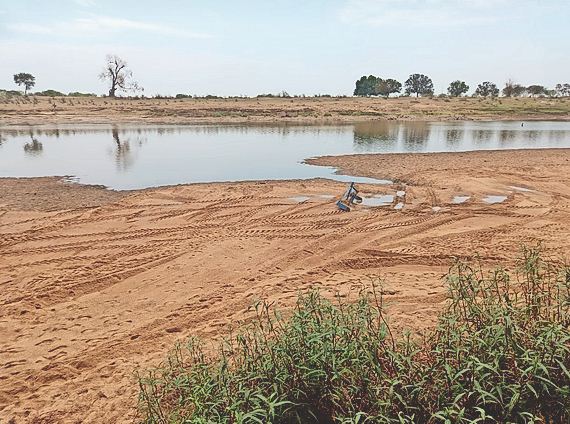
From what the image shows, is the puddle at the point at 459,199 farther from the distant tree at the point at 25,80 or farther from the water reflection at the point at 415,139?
the distant tree at the point at 25,80

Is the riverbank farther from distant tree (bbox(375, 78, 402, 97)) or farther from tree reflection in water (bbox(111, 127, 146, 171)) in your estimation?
distant tree (bbox(375, 78, 402, 97))

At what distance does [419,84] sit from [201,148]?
315ft

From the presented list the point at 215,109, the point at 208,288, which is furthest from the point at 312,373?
the point at 215,109

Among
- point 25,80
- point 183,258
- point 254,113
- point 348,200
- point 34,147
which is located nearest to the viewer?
point 183,258

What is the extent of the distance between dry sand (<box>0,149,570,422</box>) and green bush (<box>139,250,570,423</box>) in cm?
127

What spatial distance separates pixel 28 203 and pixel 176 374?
384 inches

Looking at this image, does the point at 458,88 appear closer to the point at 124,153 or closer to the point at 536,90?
the point at 536,90

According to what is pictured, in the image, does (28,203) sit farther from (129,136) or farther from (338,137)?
(338,137)

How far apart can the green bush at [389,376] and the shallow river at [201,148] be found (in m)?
11.9

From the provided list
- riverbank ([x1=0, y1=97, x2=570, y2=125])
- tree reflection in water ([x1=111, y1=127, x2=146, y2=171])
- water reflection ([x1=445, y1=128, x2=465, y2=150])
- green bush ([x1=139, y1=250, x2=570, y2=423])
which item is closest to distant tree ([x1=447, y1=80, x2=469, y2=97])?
riverbank ([x1=0, y1=97, x2=570, y2=125])

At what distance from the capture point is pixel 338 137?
2880cm

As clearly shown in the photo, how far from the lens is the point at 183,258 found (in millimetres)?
7949

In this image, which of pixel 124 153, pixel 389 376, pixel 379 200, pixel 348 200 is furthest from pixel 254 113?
pixel 389 376

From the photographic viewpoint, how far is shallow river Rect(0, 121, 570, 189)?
1653cm
